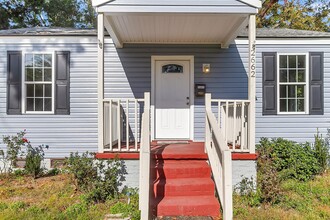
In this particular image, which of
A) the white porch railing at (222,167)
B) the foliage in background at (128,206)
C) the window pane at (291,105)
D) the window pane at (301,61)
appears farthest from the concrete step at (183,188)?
the window pane at (301,61)

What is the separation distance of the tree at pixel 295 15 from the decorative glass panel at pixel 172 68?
7.53m

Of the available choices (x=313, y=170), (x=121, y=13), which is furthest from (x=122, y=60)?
(x=313, y=170)

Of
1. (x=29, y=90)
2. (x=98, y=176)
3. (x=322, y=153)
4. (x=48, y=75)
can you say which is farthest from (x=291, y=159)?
(x=29, y=90)

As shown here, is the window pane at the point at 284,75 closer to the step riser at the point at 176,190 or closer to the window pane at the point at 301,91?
the window pane at the point at 301,91

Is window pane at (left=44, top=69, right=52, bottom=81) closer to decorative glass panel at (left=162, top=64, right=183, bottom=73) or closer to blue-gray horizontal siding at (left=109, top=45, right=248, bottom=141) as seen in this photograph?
blue-gray horizontal siding at (left=109, top=45, right=248, bottom=141)

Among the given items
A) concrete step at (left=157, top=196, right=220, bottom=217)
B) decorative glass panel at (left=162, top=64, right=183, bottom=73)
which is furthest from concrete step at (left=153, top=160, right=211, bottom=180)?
decorative glass panel at (left=162, top=64, right=183, bottom=73)

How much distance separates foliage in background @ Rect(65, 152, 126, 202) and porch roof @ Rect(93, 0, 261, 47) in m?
2.49

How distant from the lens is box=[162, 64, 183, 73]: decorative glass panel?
661cm

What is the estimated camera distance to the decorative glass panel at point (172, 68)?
6.61 metres

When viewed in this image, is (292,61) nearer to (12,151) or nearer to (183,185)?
(183,185)

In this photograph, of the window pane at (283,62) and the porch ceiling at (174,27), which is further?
the window pane at (283,62)

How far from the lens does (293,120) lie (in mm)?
6465

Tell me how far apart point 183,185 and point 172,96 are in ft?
9.55

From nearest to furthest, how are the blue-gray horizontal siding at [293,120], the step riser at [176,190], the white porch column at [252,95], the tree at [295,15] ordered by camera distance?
the step riser at [176,190]
the white porch column at [252,95]
the blue-gray horizontal siding at [293,120]
the tree at [295,15]
